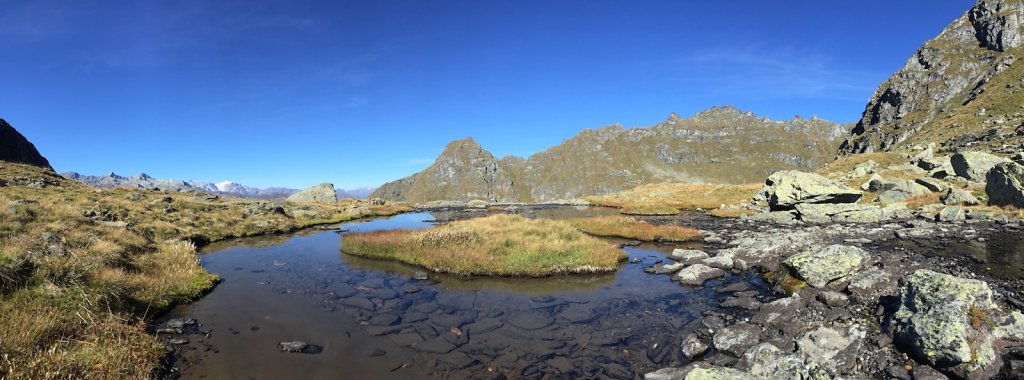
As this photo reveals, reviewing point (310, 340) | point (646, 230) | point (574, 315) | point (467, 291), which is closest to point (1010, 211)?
point (646, 230)

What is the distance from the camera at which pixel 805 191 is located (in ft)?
168

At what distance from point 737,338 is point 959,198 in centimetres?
4834

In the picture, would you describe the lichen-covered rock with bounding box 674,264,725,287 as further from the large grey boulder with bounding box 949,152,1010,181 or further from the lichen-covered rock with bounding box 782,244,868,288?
the large grey boulder with bounding box 949,152,1010,181

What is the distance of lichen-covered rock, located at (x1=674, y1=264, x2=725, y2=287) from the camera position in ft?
74.1

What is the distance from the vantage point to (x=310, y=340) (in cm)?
1520

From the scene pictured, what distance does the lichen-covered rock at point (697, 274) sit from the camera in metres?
22.6

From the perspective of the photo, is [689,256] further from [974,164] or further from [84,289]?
[974,164]

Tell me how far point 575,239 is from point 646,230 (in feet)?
42.8

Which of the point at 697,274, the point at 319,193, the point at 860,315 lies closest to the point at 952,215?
the point at 697,274

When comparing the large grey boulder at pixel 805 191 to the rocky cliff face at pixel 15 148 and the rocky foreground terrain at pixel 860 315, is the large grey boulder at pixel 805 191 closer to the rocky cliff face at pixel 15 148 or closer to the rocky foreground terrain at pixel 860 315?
the rocky foreground terrain at pixel 860 315

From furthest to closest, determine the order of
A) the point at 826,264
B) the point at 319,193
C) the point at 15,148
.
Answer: the point at 319,193 → the point at 15,148 → the point at 826,264

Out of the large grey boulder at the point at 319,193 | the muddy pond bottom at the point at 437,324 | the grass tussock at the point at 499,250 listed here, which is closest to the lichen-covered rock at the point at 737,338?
the muddy pond bottom at the point at 437,324

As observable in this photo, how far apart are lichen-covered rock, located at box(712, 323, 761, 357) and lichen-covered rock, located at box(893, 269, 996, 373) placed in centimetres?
357

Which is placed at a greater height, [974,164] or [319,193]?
[319,193]
